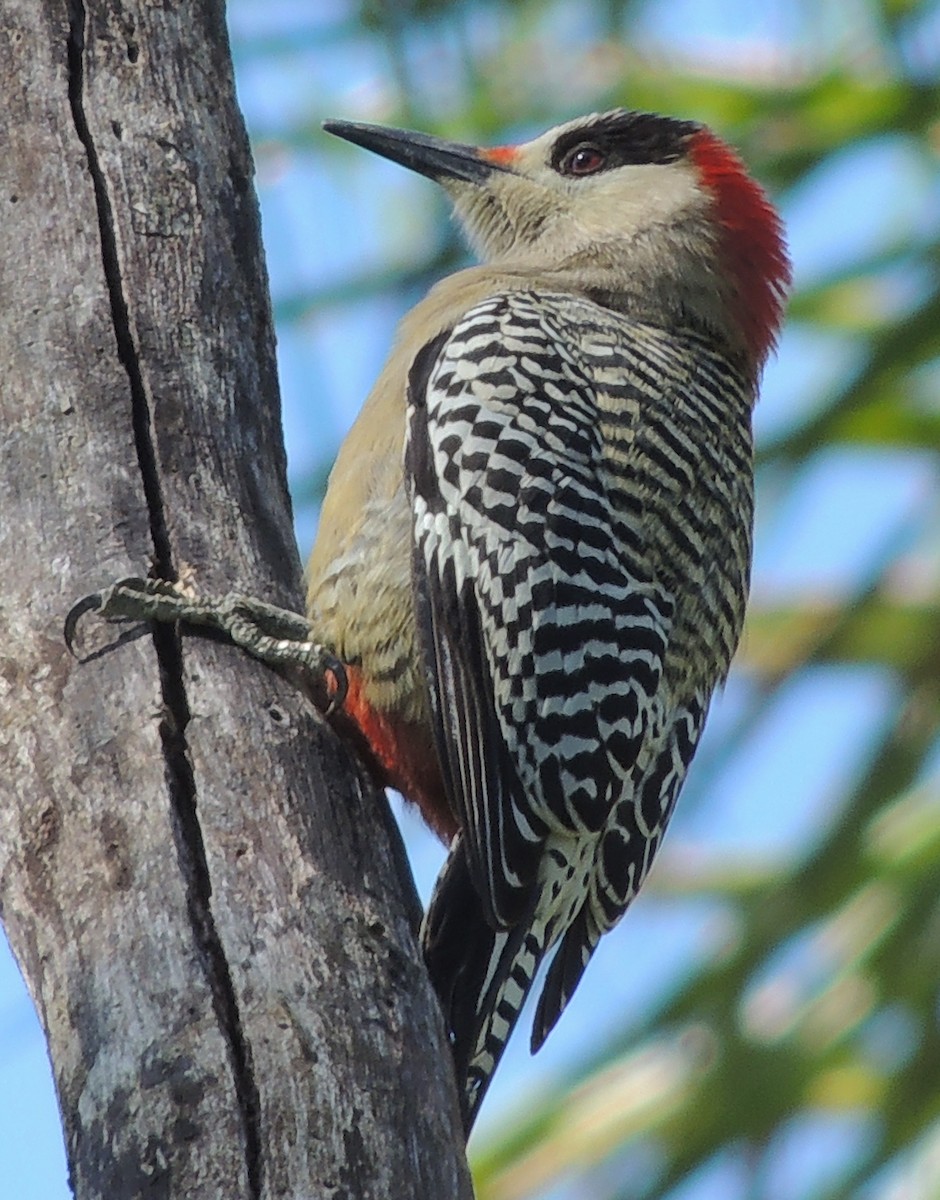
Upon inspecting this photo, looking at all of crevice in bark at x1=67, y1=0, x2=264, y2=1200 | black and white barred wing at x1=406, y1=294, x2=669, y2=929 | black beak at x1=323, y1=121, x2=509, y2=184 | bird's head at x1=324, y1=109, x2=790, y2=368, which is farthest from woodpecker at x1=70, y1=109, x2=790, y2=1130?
black beak at x1=323, y1=121, x2=509, y2=184

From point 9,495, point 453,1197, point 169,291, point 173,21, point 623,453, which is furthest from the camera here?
point 623,453


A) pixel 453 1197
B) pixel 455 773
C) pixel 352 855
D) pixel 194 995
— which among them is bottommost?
pixel 453 1197

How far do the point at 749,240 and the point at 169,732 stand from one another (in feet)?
9.42

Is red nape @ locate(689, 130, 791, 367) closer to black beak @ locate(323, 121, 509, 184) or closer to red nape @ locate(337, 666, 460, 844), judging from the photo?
black beak @ locate(323, 121, 509, 184)

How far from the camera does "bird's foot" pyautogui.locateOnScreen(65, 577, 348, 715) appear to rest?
3.24 metres

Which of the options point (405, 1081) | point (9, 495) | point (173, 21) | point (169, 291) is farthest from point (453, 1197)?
point (173, 21)

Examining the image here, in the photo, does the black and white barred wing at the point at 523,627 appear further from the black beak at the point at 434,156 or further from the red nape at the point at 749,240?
the black beak at the point at 434,156

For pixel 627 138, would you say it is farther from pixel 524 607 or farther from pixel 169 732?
pixel 169 732

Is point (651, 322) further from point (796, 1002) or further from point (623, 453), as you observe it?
point (796, 1002)

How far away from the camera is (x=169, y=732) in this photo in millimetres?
3123

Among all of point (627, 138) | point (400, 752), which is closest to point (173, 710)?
point (400, 752)

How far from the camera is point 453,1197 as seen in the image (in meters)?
2.71

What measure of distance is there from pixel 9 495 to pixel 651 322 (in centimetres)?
217

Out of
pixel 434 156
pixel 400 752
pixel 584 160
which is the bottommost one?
pixel 400 752
